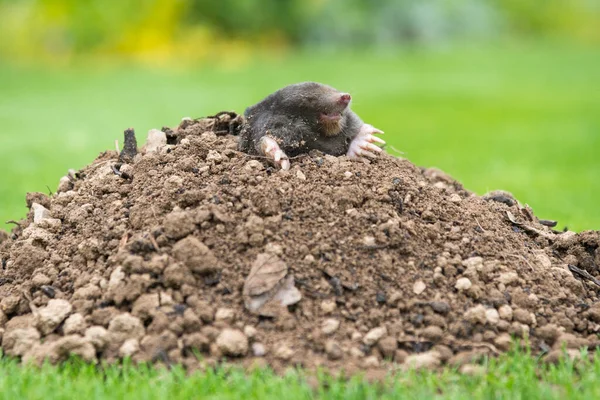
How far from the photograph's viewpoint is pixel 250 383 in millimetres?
2869

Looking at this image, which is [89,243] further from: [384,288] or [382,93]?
[382,93]

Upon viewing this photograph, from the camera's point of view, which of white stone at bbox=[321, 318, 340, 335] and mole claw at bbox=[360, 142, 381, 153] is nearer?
white stone at bbox=[321, 318, 340, 335]

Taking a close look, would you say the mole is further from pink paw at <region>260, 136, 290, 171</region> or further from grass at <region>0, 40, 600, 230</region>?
grass at <region>0, 40, 600, 230</region>

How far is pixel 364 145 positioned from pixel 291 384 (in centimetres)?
162

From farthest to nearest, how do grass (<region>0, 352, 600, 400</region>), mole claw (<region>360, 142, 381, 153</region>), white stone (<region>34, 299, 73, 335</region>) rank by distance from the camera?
mole claw (<region>360, 142, 381, 153</region>) < white stone (<region>34, 299, 73, 335</region>) < grass (<region>0, 352, 600, 400</region>)

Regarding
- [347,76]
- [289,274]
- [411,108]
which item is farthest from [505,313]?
[347,76]

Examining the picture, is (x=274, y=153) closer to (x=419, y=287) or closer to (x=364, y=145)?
(x=364, y=145)

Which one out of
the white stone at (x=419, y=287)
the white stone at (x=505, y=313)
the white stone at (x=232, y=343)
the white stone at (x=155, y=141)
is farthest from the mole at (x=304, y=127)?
the white stone at (x=505, y=313)

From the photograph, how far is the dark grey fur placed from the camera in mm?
3980

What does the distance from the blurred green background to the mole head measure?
271 centimetres

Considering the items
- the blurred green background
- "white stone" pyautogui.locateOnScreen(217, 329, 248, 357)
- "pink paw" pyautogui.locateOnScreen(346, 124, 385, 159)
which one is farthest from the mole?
the blurred green background

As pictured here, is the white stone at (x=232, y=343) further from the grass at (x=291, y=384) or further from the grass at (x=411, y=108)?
the grass at (x=411, y=108)

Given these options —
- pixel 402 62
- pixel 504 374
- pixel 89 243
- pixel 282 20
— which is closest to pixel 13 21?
pixel 282 20

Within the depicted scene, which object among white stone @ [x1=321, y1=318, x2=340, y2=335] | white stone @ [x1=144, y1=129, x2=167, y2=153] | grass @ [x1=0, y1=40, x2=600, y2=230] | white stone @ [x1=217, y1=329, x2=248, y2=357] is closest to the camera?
white stone @ [x1=217, y1=329, x2=248, y2=357]
